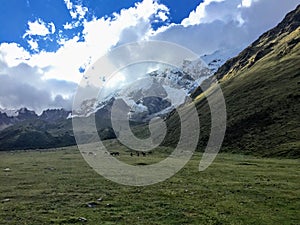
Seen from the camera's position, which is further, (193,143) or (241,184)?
(193,143)

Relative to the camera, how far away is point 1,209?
28.8m

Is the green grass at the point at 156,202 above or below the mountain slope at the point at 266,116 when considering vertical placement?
below

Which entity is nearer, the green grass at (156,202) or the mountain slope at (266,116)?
the green grass at (156,202)

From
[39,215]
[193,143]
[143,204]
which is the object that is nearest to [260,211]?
[143,204]

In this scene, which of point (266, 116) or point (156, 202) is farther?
point (266, 116)

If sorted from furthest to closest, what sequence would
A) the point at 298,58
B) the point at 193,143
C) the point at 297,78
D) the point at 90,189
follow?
the point at 298,58 → the point at 297,78 → the point at 193,143 → the point at 90,189

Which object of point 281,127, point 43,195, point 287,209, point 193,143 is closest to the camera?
point 287,209

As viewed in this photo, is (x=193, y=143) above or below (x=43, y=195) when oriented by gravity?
above

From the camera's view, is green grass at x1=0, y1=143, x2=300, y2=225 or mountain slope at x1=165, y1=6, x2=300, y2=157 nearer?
green grass at x1=0, y1=143, x2=300, y2=225

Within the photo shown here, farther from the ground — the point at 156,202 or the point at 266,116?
the point at 266,116

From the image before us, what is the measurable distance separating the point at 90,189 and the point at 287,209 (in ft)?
67.7

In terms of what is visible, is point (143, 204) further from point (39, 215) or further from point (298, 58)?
point (298, 58)

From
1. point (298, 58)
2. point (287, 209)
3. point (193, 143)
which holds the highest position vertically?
point (298, 58)

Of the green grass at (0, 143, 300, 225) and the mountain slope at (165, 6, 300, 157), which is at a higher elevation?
the mountain slope at (165, 6, 300, 157)
